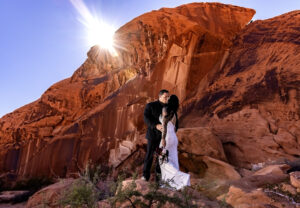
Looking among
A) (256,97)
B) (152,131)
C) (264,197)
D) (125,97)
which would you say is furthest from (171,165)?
(125,97)

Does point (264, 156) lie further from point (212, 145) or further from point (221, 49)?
→ point (221, 49)

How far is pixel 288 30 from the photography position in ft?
32.3

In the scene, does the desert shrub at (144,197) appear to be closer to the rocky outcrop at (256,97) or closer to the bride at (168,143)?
the bride at (168,143)

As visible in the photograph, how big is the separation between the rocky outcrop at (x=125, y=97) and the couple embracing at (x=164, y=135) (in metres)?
3.76

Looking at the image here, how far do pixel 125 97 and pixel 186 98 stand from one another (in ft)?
10.8

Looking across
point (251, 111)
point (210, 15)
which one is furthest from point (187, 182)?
point (210, 15)

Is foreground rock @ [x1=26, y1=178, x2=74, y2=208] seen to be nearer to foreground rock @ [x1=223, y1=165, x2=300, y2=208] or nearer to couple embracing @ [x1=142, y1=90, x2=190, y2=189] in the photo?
couple embracing @ [x1=142, y1=90, x2=190, y2=189]

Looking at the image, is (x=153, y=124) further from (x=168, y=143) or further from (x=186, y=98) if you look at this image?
(x=186, y=98)

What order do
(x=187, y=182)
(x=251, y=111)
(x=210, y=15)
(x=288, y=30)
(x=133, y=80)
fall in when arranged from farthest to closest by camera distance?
(x=210, y=15)
(x=133, y=80)
(x=288, y=30)
(x=251, y=111)
(x=187, y=182)

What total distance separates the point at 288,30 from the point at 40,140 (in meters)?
14.4

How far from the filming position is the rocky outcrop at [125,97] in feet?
37.2

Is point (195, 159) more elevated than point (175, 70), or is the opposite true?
point (175, 70)

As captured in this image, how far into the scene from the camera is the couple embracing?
391 centimetres

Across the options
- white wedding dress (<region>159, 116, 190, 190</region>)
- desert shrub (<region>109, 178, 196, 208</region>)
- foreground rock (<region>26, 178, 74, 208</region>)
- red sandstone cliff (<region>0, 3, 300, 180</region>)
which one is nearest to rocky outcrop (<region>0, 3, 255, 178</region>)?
red sandstone cliff (<region>0, 3, 300, 180</region>)
